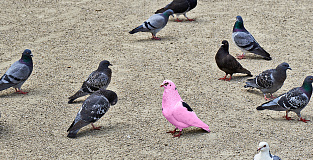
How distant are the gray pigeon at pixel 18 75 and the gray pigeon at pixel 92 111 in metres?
1.88

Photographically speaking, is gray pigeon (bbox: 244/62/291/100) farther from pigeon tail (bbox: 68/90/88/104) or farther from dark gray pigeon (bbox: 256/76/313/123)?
pigeon tail (bbox: 68/90/88/104)

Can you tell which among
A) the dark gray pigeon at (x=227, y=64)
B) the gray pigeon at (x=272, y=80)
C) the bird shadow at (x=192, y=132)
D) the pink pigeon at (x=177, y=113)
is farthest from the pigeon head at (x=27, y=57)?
the gray pigeon at (x=272, y=80)

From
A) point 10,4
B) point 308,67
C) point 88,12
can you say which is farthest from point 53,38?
point 308,67

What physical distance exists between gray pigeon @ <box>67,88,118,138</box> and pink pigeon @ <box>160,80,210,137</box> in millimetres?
820

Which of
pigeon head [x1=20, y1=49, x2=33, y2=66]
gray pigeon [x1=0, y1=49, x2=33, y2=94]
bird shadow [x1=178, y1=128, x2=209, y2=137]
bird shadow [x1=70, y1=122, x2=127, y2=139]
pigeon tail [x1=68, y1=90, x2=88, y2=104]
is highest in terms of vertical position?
pigeon head [x1=20, y1=49, x2=33, y2=66]

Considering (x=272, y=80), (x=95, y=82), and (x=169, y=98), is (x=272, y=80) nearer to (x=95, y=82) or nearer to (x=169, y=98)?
(x=169, y=98)

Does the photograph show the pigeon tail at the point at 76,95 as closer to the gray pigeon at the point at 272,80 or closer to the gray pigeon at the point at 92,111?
the gray pigeon at the point at 92,111

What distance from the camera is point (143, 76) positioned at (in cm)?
771

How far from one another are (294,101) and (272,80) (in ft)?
2.71

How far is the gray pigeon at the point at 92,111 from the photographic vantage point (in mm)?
5582

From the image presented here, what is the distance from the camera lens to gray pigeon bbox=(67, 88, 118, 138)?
5582 mm

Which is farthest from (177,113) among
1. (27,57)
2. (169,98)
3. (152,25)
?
(152,25)

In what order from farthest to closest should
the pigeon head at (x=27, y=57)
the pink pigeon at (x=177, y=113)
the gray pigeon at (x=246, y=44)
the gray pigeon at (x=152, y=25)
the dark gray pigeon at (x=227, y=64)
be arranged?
the gray pigeon at (x=152, y=25)
the gray pigeon at (x=246, y=44)
the dark gray pigeon at (x=227, y=64)
the pigeon head at (x=27, y=57)
the pink pigeon at (x=177, y=113)

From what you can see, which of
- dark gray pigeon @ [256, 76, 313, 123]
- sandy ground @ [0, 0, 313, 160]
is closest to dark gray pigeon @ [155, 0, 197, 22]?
sandy ground @ [0, 0, 313, 160]
